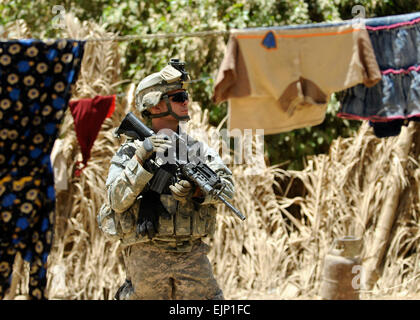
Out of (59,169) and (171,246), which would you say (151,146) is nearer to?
(171,246)

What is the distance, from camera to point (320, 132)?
277 inches

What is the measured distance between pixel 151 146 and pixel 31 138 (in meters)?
1.98

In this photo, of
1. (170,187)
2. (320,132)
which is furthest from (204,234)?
(320,132)

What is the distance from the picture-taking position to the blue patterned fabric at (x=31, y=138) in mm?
4512

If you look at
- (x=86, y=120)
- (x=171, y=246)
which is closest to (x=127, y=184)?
(x=171, y=246)

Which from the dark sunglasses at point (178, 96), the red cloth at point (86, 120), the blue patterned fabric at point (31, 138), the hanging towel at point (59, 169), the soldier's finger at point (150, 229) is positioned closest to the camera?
the soldier's finger at point (150, 229)

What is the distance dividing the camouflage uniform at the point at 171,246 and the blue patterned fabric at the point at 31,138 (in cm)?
157

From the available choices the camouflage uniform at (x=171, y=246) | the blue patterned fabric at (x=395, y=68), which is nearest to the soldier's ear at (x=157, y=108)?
the camouflage uniform at (x=171, y=246)

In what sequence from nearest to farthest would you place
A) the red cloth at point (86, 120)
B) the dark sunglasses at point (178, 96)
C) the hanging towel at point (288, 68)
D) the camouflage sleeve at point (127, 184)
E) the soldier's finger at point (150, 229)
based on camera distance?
1. the camouflage sleeve at point (127, 184)
2. the soldier's finger at point (150, 229)
3. the dark sunglasses at point (178, 96)
4. the hanging towel at point (288, 68)
5. the red cloth at point (86, 120)

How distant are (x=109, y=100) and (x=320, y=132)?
119 inches

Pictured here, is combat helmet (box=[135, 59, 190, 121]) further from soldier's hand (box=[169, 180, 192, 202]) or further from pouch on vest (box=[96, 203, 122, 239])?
pouch on vest (box=[96, 203, 122, 239])

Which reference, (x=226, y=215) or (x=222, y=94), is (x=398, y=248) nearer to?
(x=226, y=215)

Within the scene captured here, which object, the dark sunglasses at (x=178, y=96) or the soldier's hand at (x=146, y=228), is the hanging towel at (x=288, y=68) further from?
the soldier's hand at (x=146, y=228)

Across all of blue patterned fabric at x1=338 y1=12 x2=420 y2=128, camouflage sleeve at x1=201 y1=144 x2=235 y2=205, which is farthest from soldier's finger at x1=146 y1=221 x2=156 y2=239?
blue patterned fabric at x1=338 y1=12 x2=420 y2=128
